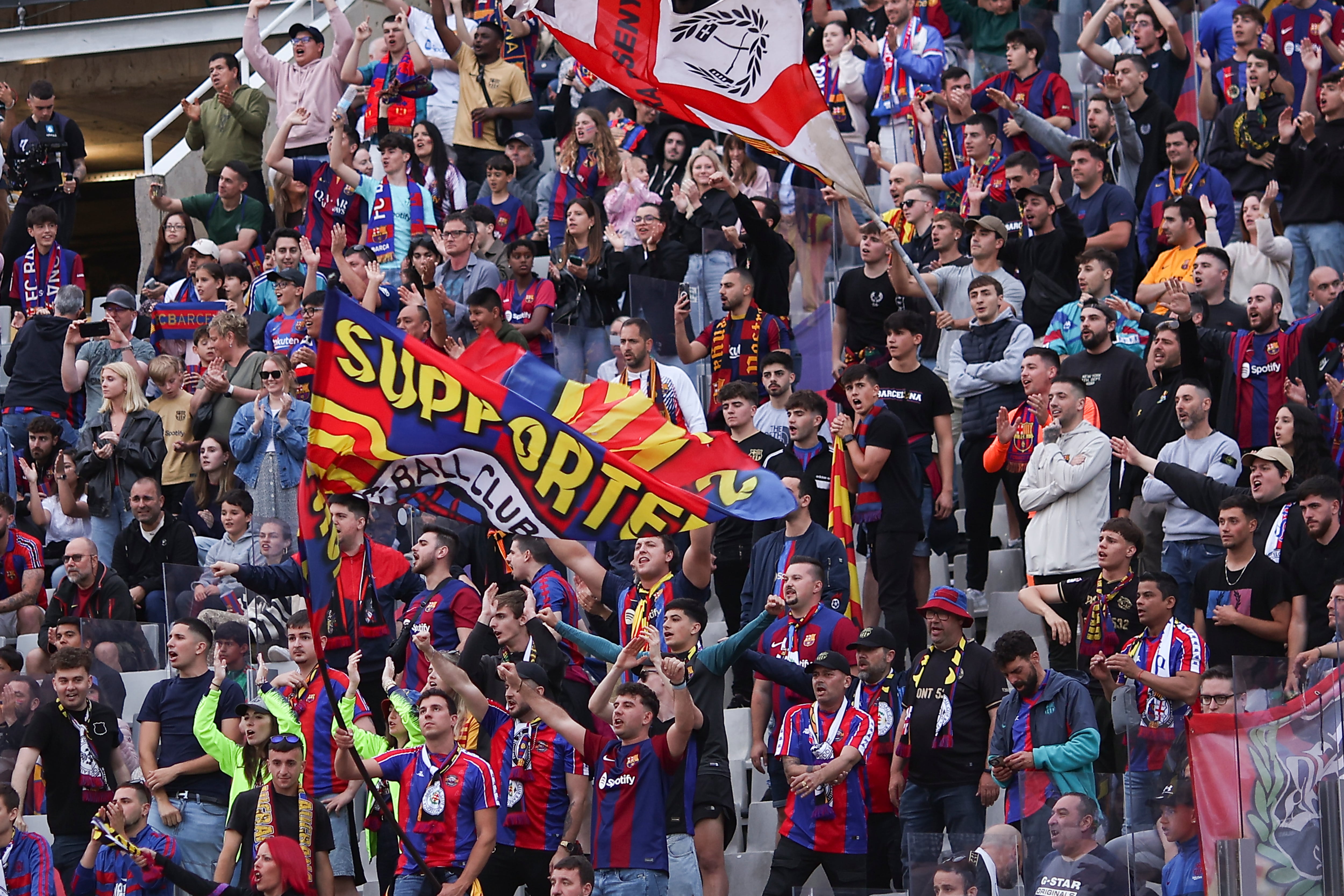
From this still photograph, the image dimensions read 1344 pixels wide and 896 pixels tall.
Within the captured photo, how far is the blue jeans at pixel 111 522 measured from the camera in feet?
46.1

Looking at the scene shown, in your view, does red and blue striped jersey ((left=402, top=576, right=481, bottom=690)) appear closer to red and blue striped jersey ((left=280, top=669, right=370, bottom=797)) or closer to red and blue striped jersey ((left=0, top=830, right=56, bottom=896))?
red and blue striped jersey ((left=280, top=669, right=370, bottom=797))

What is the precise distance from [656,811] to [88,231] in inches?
807

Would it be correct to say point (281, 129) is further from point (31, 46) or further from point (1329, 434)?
point (1329, 434)

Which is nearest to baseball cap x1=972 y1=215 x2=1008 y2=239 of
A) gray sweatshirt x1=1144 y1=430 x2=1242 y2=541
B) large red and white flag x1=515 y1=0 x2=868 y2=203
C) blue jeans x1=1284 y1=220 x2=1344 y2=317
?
blue jeans x1=1284 y1=220 x2=1344 y2=317

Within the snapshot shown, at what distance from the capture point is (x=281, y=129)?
1722 cm

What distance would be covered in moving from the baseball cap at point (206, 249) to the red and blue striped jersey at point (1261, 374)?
26.7ft

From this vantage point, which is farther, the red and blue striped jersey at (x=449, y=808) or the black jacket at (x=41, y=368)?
the black jacket at (x=41, y=368)

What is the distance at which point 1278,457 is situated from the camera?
10500 mm

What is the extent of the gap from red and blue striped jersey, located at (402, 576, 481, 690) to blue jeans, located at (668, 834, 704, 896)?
197 centimetres

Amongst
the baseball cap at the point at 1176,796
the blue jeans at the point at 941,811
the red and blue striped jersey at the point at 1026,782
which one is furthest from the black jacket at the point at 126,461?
the baseball cap at the point at 1176,796

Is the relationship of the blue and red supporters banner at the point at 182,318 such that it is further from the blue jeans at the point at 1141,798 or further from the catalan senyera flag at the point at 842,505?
the blue jeans at the point at 1141,798

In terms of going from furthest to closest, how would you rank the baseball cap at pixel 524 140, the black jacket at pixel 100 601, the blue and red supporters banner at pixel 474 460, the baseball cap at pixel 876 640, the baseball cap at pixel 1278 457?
1. the baseball cap at pixel 524 140
2. the black jacket at pixel 100 601
3. the baseball cap at pixel 1278 457
4. the baseball cap at pixel 876 640
5. the blue and red supporters banner at pixel 474 460

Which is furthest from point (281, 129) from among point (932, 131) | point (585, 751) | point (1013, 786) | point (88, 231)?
point (88, 231)

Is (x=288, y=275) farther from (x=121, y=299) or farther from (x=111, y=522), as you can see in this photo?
(x=111, y=522)
